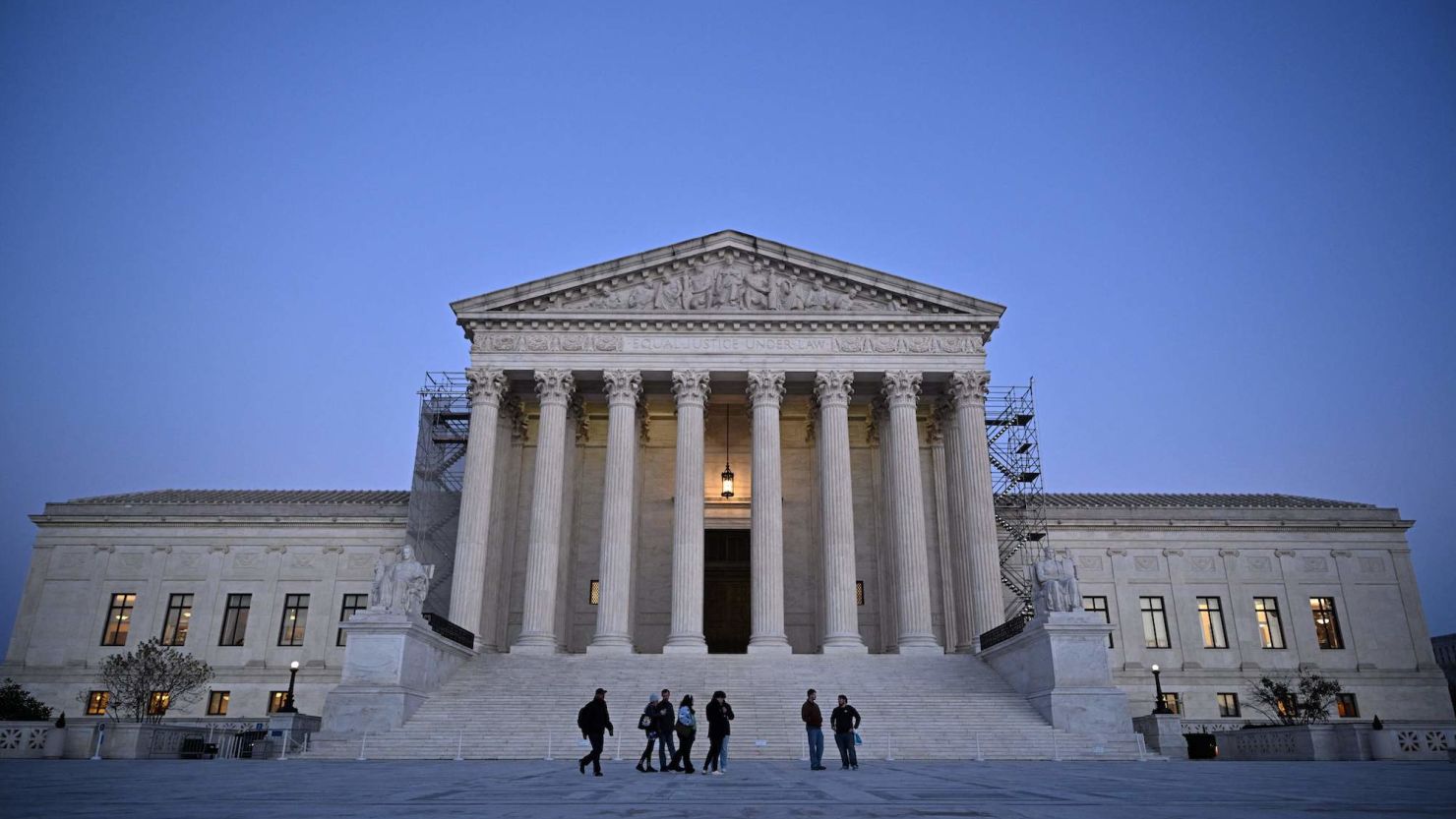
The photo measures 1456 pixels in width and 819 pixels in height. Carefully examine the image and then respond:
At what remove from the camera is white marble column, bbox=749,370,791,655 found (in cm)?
3375

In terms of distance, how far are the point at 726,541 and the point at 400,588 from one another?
1792cm

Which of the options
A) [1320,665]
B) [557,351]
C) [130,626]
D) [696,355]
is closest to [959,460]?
[696,355]

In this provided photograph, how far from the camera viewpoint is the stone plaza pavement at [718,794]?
27.2 feet

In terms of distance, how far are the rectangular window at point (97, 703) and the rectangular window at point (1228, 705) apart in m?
47.1

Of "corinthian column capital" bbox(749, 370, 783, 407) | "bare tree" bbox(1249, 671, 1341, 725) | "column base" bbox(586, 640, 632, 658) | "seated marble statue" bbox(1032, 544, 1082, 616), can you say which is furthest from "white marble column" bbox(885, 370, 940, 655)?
"bare tree" bbox(1249, 671, 1341, 725)

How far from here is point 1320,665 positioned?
4109 centimetres

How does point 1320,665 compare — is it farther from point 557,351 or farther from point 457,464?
point 457,464

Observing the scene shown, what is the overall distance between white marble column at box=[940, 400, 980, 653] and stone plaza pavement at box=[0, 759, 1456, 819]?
19.2 meters

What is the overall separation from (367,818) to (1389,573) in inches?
1897

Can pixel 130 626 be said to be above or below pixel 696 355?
below

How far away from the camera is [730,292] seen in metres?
37.8

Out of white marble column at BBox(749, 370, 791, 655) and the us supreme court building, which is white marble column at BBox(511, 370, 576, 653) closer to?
the us supreme court building

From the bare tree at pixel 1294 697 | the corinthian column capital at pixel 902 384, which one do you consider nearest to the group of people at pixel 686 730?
the bare tree at pixel 1294 697

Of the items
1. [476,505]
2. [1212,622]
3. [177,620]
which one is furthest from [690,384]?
[1212,622]
